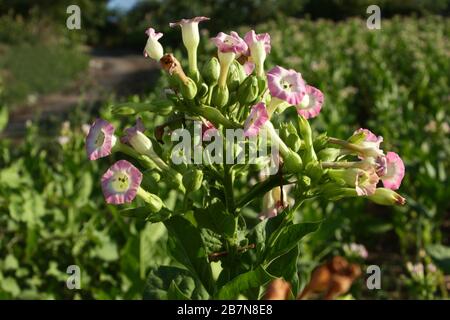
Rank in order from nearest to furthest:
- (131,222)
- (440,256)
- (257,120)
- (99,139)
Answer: (257,120) → (99,139) → (440,256) → (131,222)

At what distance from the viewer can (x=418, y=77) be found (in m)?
6.88

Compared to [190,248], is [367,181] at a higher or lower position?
higher

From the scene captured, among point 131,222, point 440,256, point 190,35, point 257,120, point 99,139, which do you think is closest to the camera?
point 257,120

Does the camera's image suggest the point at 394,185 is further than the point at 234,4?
No

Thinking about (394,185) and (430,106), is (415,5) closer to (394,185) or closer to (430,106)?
(430,106)

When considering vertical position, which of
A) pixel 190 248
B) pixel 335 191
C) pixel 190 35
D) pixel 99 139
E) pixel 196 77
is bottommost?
pixel 190 248

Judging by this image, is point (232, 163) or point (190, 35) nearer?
point (232, 163)

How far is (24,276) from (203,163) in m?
2.23

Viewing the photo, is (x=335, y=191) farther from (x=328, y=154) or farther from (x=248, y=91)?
(x=248, y=91)

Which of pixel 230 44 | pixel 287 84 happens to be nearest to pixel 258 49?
pixel 230 44

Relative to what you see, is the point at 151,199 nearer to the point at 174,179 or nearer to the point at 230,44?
the point at 174,179

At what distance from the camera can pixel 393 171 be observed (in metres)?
1.14

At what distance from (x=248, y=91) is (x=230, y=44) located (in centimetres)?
11
